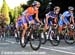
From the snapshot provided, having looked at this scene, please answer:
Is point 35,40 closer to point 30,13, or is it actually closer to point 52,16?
point 30,13

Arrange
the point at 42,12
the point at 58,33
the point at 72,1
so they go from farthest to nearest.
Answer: the point at 42,12, the point at 72,1, the point at 58,33

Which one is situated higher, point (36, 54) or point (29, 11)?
point (29, 11)

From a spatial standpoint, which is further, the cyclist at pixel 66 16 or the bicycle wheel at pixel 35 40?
the cyclist at pixel 66 16

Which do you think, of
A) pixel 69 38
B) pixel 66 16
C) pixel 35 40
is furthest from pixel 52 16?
pixel 35 40

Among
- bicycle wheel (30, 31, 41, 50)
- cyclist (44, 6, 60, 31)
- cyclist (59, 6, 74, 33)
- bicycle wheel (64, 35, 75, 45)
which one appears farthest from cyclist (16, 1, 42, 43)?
bicycle wheel (64, 35, 75, 45)

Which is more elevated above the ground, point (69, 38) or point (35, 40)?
point (35, 40)

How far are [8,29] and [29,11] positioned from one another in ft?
56.8

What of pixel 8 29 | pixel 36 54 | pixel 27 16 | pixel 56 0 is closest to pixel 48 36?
pixel 27 16

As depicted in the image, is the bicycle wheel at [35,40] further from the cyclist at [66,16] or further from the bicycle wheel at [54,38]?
the cyclist at [66,16]

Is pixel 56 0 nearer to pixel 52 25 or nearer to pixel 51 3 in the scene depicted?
pixel 51 3

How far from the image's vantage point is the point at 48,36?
18.9 meters

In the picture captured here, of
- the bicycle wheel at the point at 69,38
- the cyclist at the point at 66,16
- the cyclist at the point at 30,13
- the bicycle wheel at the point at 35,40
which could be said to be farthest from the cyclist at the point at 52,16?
the bicycle wheel at the point at 35,40

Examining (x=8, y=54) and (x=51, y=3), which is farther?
(x=51, y=3)

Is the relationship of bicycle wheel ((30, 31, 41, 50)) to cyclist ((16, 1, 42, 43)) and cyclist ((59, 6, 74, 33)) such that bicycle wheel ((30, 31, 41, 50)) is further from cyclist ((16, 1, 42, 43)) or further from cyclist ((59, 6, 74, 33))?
cyclist ((59, 6, 74, 33))
